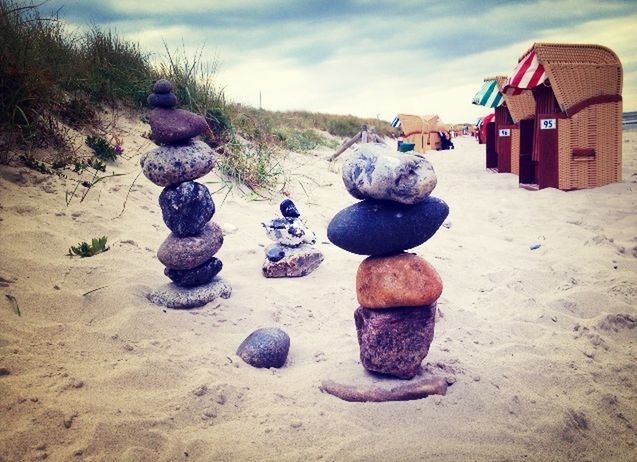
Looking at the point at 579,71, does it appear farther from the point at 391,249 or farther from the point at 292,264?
the point at 391,249

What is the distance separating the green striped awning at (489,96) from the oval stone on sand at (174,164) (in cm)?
962

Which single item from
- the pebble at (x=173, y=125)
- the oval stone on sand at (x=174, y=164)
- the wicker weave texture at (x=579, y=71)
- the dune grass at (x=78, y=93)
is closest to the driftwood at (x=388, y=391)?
the oval stone on sand at (x=174, y=164)

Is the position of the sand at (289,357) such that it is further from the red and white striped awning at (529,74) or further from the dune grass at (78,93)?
the red and white striped awning at (529,74)

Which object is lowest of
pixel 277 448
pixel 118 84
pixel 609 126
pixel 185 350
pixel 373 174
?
pixel 277 448

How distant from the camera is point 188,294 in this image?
12.3 feet

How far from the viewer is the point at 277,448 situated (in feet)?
7.21

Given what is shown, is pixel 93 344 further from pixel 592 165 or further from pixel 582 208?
pixel 592 165

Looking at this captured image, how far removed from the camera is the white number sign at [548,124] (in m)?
8.00

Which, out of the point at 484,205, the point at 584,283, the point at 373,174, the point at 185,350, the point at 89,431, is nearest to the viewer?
the point at 89,431

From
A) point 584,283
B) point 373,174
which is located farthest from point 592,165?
point 373,174

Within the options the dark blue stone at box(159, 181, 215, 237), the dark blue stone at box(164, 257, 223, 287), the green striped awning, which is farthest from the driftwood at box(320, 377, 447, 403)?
the green striped awning

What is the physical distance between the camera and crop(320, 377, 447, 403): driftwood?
264cm

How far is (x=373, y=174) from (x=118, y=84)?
6.79 metres

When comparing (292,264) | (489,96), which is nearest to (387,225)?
(292,264)
